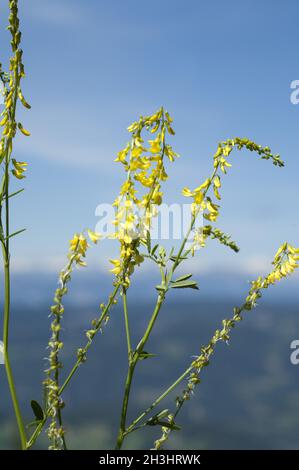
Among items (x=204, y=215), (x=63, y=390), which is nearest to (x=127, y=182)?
(x=204, y=215)

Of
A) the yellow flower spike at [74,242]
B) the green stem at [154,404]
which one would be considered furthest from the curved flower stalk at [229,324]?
the yellow flower spike at [74,242]

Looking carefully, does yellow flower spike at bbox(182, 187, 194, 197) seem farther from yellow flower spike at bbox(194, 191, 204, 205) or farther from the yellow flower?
the yellow flower

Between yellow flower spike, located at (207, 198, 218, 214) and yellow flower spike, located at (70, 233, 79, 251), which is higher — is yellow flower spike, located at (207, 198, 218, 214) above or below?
above

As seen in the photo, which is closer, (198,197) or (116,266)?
(116,266)

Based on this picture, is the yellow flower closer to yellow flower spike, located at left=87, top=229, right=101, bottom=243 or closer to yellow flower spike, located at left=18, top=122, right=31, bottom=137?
yellow flower spike, located at left=87, top=229, right=101, bottom=243

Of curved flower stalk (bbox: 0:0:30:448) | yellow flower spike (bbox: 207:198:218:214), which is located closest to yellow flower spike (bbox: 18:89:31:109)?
curved flower stalk (bbox: 0:0:30:448)

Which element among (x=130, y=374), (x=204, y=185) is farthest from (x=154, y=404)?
(x=204, y=185)

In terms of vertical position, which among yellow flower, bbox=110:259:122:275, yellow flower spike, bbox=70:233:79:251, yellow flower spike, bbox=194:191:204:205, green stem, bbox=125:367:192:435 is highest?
yellow flower spike, bbox=194:191:204:205

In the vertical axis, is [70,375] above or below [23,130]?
below

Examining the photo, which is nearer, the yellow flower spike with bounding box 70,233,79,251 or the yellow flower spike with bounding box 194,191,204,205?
the yellow flower spike with bounding box 70,233,79,251

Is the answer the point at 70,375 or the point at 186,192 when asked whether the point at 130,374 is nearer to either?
the point at 70,375

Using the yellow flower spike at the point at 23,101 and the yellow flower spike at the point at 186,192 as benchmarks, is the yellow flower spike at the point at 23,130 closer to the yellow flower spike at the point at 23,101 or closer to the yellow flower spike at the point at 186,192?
the yellow flower spike at the point at 23,101

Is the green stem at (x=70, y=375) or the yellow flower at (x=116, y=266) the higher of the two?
the yellow flower at (x=116, y=266)
